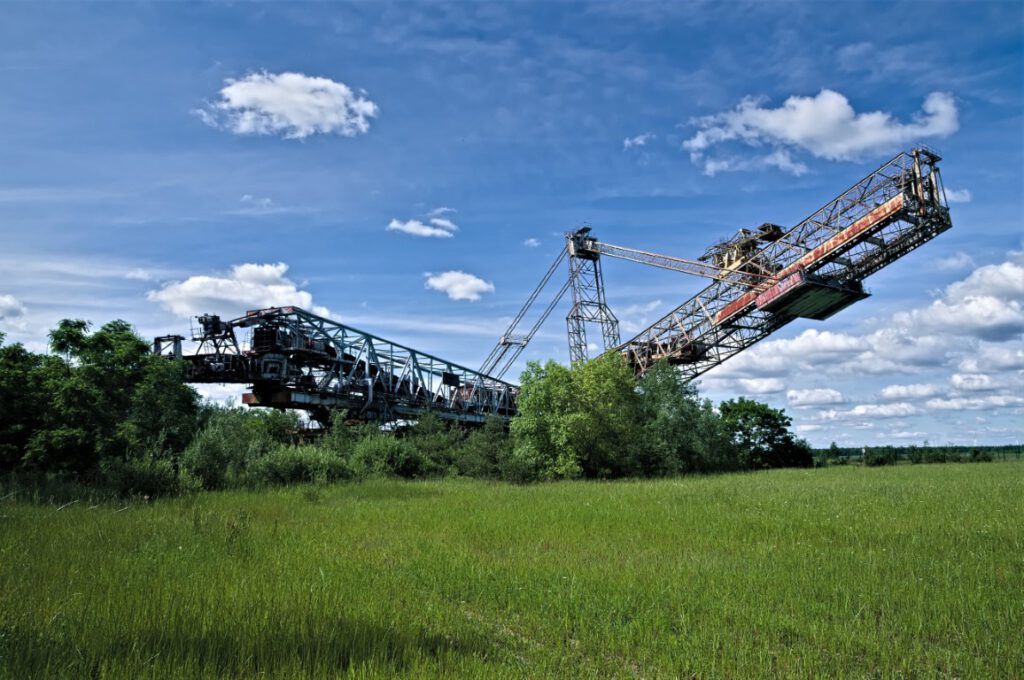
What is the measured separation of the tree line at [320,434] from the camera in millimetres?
21047

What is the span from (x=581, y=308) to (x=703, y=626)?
1541 inches

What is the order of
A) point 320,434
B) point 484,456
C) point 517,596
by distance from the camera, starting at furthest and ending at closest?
1. point 320,434
2. point 484,456
3. point 517,596

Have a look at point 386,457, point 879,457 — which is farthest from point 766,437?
point 386,457

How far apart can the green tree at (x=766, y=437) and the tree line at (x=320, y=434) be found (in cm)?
11

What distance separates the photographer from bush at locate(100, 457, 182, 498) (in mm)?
18906

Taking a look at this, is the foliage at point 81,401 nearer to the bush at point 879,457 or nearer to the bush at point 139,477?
the bush at point 139,477

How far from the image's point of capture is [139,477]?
62.4 feet

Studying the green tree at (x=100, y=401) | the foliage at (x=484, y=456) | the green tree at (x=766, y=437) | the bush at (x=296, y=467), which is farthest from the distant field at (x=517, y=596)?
the green tree at (x=766, y=437)

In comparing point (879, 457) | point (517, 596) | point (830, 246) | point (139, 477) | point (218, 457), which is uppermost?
point (830, 246)

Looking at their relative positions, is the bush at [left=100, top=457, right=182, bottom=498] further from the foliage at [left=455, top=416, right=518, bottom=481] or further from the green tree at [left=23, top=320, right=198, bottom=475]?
the foliage at [left=455, top=416, right=518, bottom=481]

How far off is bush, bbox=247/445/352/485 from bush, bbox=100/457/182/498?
190 inches

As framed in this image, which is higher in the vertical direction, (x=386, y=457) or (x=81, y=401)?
(x=81, y=401)

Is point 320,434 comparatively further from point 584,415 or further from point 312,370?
point 584,415

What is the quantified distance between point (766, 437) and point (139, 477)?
48.1 meters
